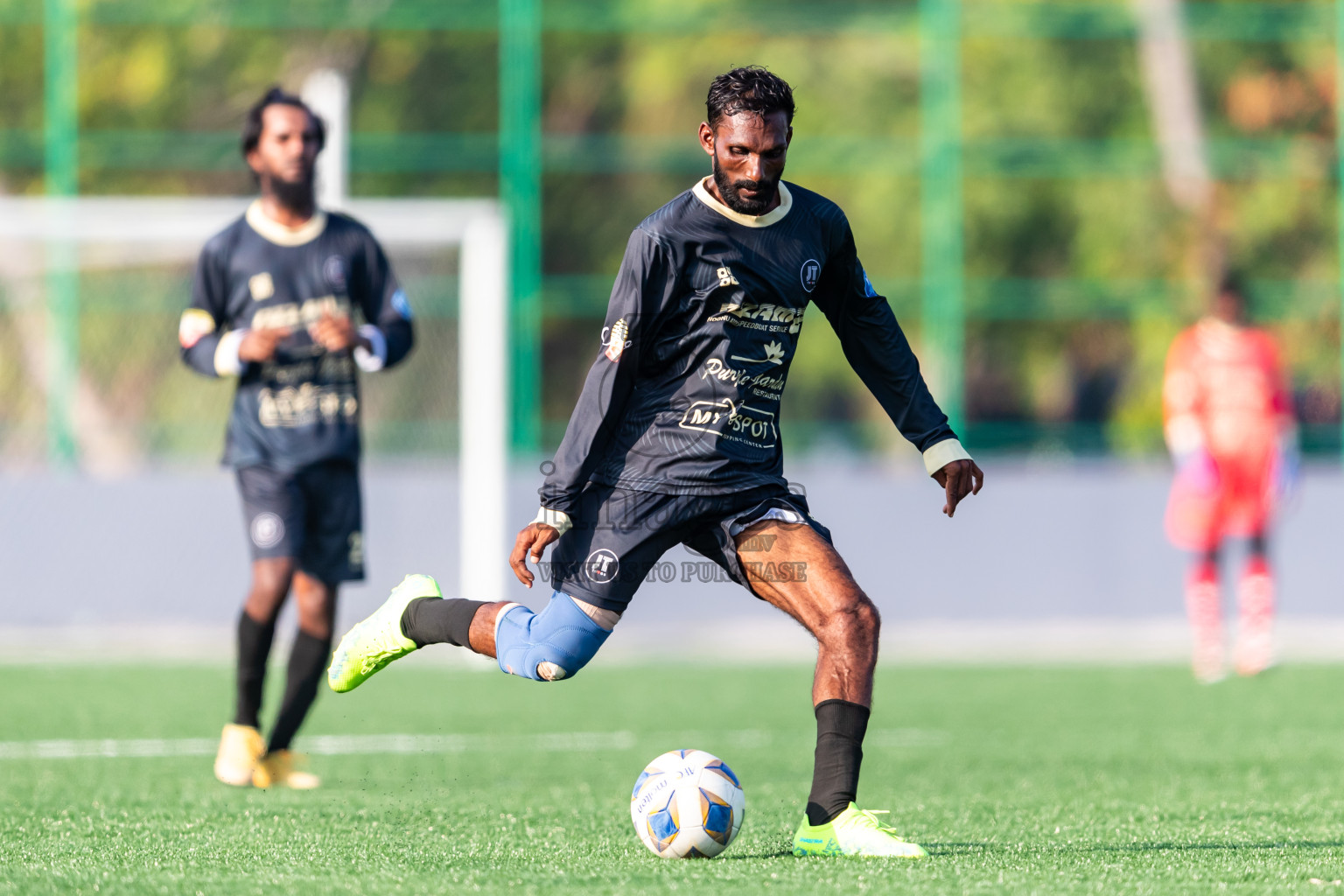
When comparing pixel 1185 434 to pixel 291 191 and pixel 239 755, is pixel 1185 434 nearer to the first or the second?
pixel 291 191

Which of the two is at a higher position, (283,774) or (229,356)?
(229,356)

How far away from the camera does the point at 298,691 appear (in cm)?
659

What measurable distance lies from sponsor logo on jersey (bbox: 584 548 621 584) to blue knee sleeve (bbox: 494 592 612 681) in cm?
10

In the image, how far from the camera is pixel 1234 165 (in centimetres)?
1745

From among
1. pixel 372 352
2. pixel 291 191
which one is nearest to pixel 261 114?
pixel 291 191

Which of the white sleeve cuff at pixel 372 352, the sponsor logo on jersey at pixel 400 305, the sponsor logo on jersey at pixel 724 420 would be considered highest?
the sponsor logo on jersey at pixel 400 305

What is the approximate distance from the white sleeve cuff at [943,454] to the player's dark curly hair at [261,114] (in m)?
2.79

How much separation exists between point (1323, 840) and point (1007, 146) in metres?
12.3

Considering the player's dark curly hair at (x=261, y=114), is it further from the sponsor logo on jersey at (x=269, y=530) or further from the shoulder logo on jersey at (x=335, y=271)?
the sponsor logo on jersey at (x=269, y=530)

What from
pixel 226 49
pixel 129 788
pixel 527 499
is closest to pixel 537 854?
pixel 129 788

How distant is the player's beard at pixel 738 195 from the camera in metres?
4.84

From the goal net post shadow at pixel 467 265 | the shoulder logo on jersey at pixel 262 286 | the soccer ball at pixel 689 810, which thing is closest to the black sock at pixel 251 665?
the shoulder logo on jersey at pixel 262 286

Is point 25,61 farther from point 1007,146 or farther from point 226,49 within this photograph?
point 1007,146

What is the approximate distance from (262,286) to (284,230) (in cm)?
23
